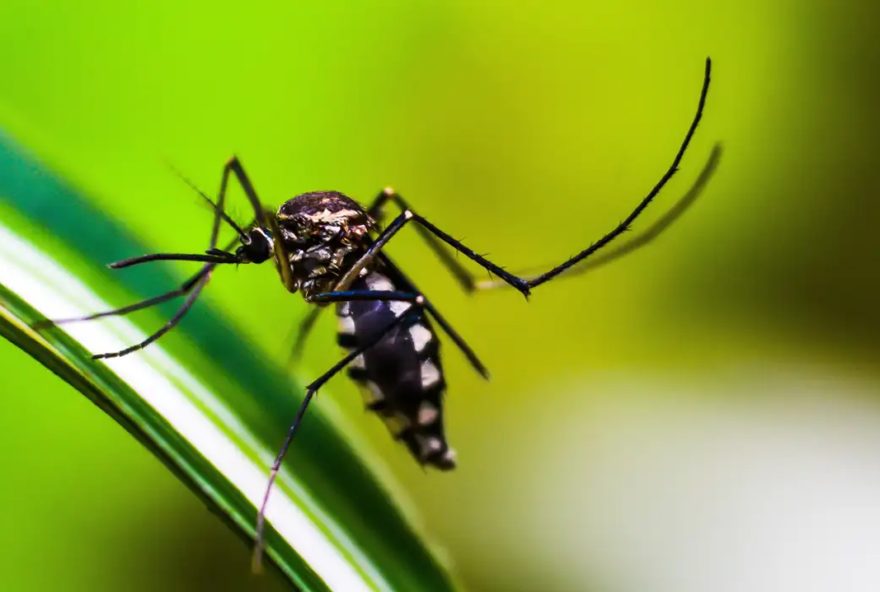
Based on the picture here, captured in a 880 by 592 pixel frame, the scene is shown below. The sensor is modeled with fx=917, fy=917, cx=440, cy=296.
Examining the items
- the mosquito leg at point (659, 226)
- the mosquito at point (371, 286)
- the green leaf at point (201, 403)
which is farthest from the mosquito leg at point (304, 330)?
the green leaf at point (201, 403)

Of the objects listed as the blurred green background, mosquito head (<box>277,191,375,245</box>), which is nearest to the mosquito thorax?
mosquito head (<box>277,191,375,245</box>)

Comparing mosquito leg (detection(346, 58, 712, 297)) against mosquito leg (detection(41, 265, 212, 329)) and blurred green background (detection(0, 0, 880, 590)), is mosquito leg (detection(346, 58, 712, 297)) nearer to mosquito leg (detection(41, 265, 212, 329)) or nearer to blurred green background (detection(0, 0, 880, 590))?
mosquito leg (detection(41, 265, 212, 329))

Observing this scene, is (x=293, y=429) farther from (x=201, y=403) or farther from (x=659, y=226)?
(x=659, y=226)

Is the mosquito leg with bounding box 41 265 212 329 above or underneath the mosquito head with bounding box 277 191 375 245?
above

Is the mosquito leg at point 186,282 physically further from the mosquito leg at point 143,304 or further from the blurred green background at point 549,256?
the blurred green background at point 549,256

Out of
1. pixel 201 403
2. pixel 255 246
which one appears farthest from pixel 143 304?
pixel 255 246

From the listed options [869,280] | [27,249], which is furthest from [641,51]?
[27,249]
